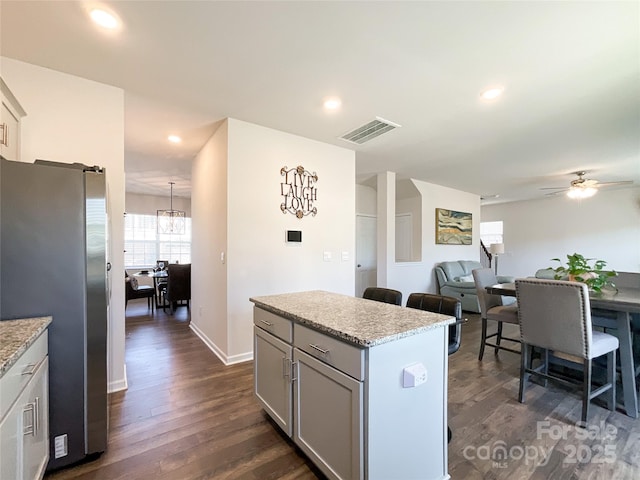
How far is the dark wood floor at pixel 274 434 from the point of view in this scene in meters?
1.62

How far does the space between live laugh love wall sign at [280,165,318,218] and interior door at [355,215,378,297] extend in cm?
266

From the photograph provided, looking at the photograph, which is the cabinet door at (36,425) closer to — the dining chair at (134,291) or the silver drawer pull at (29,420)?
the silver drawer pull at (29,420)

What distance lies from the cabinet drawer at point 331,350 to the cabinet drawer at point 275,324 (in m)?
0.06

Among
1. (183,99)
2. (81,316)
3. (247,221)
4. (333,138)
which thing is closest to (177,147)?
(183,99)

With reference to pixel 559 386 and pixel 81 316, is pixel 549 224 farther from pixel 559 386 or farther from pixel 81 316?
pixel 81 316

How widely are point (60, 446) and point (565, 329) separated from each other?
134 inches

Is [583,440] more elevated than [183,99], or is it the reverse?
[183,99]

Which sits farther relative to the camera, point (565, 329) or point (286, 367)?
point (565, 329)

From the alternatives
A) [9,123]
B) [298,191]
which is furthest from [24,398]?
[298,191]

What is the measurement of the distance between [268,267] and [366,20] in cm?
249

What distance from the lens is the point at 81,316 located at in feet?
5.21

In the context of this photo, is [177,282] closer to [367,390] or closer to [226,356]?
[226,356]

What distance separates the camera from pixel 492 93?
2.54m

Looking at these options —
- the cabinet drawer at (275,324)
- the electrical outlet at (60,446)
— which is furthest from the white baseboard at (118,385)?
the cabinet drawer at (275,324)
